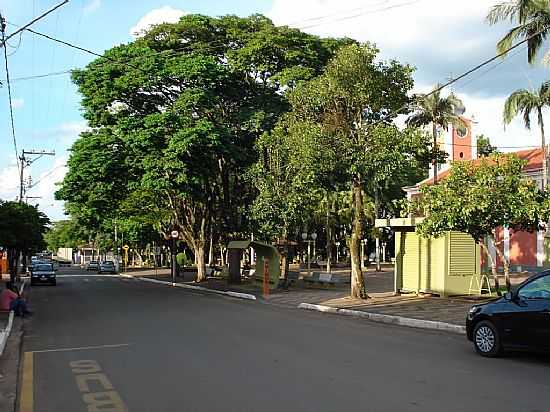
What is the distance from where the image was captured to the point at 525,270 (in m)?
41.5

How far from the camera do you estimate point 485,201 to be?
19125 millimetres

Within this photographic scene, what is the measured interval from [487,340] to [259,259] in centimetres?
2467

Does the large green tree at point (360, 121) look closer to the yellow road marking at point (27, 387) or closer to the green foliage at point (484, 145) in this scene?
the yellow road marking at point (27, 387)

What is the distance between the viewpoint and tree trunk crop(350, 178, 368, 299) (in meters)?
22.6

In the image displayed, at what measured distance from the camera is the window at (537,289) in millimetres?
10586

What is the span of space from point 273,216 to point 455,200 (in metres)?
12.3

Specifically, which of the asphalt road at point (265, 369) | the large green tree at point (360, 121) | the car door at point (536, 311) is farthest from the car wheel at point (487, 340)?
the large green tree at point (360, 121)

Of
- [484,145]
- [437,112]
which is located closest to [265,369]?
[437,112]

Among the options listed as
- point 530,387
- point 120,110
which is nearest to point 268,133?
point 120,110

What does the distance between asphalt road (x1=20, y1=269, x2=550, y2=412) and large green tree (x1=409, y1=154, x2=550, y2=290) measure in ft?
16.3

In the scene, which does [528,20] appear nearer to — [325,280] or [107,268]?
[325,280]

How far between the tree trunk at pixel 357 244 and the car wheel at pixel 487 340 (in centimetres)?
1112

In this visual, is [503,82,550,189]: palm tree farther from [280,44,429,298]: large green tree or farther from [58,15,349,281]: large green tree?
[280,44,429,298]: large green tree

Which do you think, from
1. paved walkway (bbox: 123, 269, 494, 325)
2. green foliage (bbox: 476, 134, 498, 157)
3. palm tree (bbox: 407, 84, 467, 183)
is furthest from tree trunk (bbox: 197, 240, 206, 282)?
green foliage (bbox: 476, 134, 498, 157)
